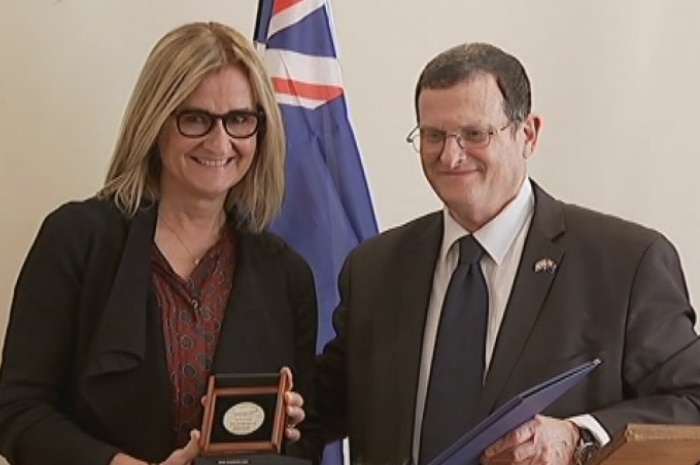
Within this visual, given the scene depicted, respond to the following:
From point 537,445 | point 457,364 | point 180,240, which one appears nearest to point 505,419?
point 537,445

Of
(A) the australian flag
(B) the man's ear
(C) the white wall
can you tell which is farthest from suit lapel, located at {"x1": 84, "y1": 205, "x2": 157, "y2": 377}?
(C) the white wall

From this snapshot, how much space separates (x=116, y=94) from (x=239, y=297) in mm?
730

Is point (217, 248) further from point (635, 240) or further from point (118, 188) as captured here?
point (635, 240)

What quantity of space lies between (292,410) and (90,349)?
407 millimetres

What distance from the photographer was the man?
1.88 m

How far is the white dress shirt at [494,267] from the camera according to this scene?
1968 mm

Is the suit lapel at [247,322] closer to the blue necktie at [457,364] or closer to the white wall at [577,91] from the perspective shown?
the blue necktie at [457,364]

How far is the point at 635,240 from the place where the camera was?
1.95 m

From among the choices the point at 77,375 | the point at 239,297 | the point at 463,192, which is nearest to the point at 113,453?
the point at 77,375

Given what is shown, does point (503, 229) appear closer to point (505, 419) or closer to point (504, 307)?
point (504, 307)

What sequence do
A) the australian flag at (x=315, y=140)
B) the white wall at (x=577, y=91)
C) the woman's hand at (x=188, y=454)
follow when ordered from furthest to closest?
the white wall at (x=577, y=91) → the australian flag at (x=315, y=140) → the woman's hand at (x=188, y=454)

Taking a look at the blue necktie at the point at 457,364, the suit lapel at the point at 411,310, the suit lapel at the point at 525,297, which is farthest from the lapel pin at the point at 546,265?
the suit lapel at the point at 411,310

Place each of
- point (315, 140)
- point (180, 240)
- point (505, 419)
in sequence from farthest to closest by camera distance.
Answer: point (315, 140), point (180, 240), point (505, 419)

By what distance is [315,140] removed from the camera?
256 cm
